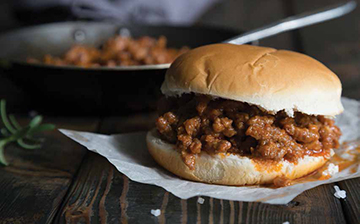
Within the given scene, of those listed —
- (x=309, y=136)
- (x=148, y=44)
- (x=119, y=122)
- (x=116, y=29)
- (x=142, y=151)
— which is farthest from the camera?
(x=116, y=29)

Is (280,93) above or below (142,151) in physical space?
above

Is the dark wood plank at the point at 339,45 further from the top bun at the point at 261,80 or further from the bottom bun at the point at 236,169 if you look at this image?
the bottom bun at the point at 236,169

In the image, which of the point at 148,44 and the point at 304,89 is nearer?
the point at 304,89

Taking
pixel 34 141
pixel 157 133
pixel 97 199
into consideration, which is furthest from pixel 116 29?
pixel 97 199

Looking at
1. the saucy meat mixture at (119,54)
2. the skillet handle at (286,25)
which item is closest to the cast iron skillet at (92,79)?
the skillet handle at (286,25)

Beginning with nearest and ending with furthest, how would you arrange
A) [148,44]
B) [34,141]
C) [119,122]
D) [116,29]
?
[34,141] → [119,122] → [148,44] → [116,29]

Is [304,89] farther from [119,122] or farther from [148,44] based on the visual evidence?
[148,44]

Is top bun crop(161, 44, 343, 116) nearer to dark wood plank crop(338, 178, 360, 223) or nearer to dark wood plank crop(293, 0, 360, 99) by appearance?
dark wood plank crop(338, 178, 360, 223)

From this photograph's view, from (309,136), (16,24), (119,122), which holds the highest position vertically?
(309,136)
